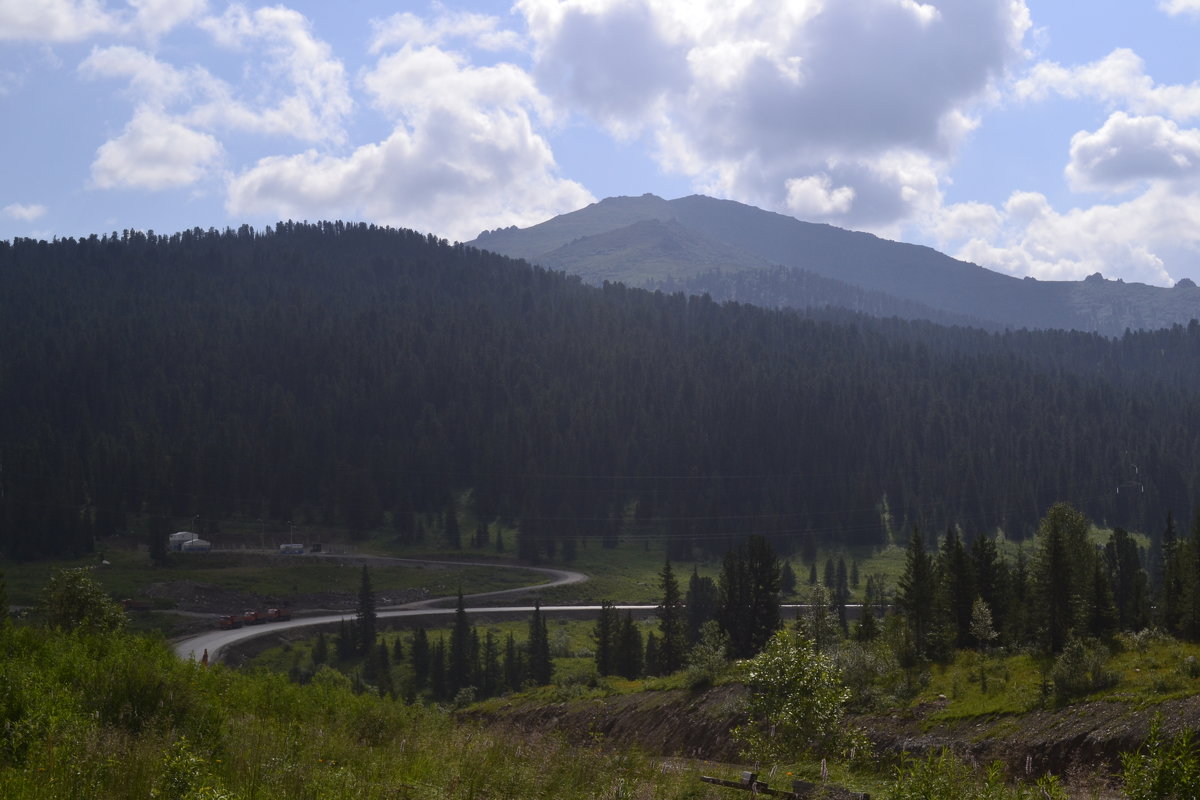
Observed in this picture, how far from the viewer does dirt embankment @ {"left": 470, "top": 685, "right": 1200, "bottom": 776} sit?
3378 centimetres

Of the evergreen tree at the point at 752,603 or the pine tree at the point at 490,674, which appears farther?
the pine tree at the point at 490,674

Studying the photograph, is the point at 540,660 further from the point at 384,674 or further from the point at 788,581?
the point at 788,581

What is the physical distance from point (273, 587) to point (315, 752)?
524 ft

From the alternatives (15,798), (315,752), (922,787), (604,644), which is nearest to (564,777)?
(315,752)

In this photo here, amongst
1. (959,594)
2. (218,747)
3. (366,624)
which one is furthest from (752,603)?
(218,747)

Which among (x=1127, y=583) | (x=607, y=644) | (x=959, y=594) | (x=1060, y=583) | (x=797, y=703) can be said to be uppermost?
(x=1060, y=583)

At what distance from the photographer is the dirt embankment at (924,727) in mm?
33781

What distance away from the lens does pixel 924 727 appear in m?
41.9

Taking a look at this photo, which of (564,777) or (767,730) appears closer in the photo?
(564,777)

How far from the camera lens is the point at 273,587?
170500 mm

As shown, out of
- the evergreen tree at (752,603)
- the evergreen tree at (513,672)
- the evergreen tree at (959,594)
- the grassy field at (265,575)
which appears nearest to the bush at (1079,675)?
the evergreen tree at (959,594)

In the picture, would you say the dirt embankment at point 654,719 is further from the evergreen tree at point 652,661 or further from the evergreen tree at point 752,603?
the evergreen tree at point 652,661

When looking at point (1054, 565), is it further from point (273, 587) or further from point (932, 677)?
point (273, 587)

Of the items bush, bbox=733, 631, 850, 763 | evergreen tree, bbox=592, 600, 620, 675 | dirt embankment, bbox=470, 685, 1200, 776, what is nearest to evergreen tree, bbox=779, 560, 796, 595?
evergreen tree, bbox=592, 600, 620, 675
